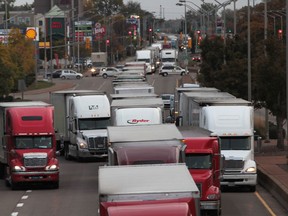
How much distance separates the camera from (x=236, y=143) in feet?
115

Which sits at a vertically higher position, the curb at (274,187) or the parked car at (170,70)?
the curb at (274,187)

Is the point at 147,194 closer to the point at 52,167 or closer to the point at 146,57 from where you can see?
the point at 52,167

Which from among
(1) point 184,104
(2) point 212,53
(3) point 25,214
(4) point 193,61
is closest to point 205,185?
(3) point 25,214

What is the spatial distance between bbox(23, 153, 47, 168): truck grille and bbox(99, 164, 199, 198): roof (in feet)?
55.9

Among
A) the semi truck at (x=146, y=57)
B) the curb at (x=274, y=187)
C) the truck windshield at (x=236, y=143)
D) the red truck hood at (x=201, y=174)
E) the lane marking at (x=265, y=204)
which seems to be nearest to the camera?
the red truck hood at (x=201, y=174)

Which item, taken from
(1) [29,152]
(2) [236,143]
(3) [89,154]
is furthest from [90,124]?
(2) [236,143]

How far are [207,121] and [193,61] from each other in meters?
119

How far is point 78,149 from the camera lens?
4816cm

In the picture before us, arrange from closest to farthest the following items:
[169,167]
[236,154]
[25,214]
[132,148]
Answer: [169,167]
[132,148]
[25,214]
[236,154]

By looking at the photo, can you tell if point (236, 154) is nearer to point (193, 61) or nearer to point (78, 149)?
point (78, 149)

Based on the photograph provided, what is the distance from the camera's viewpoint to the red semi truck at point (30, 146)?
36125mm

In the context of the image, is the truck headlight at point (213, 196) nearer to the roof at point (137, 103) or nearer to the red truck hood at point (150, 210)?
the red truck hood at point (150, 210)

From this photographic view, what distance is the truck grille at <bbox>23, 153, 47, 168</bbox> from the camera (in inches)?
1422

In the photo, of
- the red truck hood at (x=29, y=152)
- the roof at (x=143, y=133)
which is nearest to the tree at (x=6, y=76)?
the red truck hood at (x=29, y=152)
